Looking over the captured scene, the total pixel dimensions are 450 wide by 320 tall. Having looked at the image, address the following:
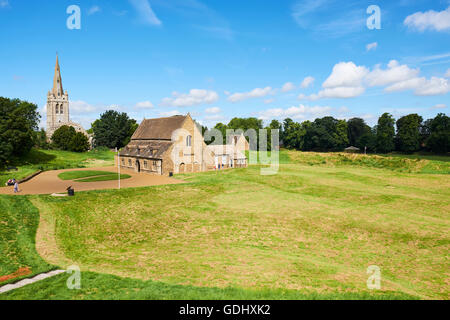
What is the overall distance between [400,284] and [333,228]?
31.0 feet

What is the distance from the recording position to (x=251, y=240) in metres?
20.8

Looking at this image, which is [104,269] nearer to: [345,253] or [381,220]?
[345,253]

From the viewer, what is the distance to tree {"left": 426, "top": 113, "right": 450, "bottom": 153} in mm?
94938

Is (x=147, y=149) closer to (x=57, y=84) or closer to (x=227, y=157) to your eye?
(x=227, y=157)

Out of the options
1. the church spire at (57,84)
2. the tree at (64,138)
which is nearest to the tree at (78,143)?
the tree at (64,138)

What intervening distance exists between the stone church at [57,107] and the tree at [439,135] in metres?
150

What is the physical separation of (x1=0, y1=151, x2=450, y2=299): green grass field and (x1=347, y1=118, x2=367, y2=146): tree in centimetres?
9186

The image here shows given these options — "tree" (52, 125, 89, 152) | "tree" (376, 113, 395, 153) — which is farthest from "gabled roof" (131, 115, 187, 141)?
"tree" (376, 113, 395, 153)

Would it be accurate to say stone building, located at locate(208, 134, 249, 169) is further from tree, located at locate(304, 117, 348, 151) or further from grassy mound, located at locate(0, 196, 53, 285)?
tree, located at locate(304, 117, 348, 151)

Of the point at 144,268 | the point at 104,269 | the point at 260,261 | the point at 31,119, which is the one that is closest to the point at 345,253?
the point at 260,261

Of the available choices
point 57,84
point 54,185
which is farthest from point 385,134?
point 57,84

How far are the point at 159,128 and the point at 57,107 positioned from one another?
118 metres
